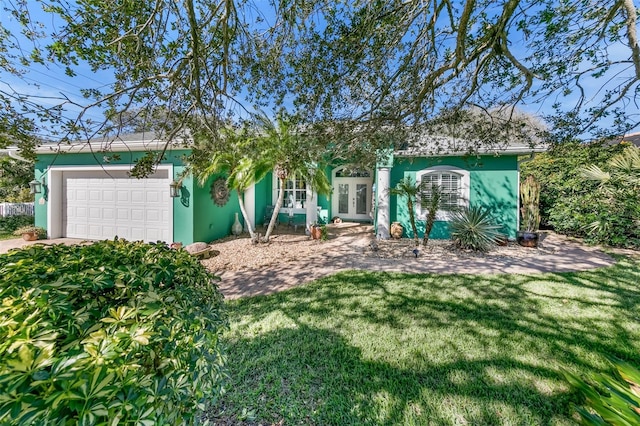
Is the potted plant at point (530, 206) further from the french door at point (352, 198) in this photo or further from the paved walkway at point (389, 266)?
the french door at point (352, 198)

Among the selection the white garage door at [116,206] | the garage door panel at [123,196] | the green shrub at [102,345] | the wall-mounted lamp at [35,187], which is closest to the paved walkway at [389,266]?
the green shrub at [102,345]

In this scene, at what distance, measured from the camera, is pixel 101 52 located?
137 inches

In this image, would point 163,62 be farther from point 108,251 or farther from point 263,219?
point 263,219

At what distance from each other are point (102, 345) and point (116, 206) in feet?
34.5

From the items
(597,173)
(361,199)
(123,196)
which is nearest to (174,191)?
(123,196)

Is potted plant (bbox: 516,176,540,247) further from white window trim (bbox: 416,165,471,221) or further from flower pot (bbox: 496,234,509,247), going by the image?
white window trim (bbox: 416,165,471,221)

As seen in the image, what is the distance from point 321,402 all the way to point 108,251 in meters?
2.42

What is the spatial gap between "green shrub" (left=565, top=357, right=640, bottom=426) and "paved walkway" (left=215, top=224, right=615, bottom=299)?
3691 millimetres

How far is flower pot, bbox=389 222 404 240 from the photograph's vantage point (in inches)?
396

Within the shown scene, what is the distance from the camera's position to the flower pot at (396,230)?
10062 millimetres

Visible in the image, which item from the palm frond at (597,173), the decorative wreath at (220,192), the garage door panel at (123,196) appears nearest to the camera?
the palm frond at (597,173)

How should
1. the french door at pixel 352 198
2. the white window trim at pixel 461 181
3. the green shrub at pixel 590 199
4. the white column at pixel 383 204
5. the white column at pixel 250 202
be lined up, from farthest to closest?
1. the french door at pixel 352 198
2. the white column at pixel 250 202
3. the white column at pixel 383 204
4. the white window trim at pixel 461 181
5. the green shrub at pixel 590 199

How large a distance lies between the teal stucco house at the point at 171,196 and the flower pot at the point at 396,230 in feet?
1.01

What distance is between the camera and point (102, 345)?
1.09 metres
